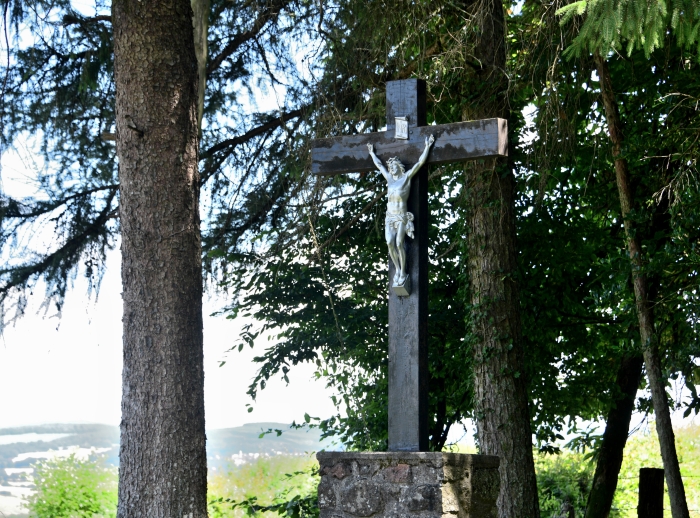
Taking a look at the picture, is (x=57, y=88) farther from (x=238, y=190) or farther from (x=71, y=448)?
(x=71, y=448)

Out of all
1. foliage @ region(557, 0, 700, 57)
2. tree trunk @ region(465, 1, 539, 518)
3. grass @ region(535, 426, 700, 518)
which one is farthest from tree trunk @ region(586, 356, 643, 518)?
foliage @ region(557, 0, 700, 57)

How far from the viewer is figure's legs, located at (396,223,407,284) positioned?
4.20m

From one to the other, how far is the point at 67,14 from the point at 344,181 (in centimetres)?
314

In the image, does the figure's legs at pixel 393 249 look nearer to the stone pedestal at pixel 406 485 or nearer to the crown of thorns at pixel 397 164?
the crown of thorns at pixel 397 164

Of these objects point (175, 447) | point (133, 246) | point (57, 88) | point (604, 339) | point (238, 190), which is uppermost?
point (57, 88)

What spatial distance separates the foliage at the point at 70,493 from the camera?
31.2ft

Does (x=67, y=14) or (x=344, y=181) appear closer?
(x=67, y=14)

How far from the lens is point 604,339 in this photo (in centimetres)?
900

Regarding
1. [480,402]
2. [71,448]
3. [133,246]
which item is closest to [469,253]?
[480,402]

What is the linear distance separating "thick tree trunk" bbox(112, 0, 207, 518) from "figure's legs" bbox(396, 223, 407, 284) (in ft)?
4.91

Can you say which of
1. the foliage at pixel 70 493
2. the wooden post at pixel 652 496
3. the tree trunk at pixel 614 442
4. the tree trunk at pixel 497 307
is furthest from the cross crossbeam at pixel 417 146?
the foliage at pixel 70 493

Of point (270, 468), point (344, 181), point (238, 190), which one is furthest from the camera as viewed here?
point (270, 468)

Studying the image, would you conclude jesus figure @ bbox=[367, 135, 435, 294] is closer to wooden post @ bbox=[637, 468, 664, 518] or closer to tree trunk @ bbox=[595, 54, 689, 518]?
tree trunk @ bbox=[595, 54, 689, 518]

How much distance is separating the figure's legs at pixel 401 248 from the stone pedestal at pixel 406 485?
909mm
